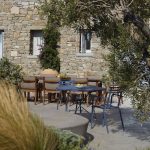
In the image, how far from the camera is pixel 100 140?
26.8ft

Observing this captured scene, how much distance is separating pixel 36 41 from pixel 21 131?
1521cm

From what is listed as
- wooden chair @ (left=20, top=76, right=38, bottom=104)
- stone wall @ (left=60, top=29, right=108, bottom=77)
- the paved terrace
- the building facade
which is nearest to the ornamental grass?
the paved terrace

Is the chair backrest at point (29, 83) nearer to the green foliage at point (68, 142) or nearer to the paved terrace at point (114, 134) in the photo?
the paved terrace at point (114, 134)

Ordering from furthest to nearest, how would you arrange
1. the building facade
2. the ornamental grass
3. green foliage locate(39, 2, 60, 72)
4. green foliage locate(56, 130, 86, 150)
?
the building facade, green foliage locate(39, 2, 60, 72), green foliage locate(56, 130, 86, 150), the ornamental grass

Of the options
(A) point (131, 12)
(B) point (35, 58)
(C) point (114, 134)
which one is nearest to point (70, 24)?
(A) point (131, 12)

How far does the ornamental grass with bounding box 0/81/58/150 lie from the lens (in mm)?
4680

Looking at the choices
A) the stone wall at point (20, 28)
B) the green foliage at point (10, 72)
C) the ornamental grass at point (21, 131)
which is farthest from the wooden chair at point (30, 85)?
the ornamental grass at point (21, 131)

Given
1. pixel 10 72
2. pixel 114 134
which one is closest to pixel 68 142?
pixel 114 134

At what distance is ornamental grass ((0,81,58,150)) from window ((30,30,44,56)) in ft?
48.0

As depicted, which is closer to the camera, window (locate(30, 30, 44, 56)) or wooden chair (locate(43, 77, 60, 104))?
wooden chair (locate(43, 77, 60, 104))

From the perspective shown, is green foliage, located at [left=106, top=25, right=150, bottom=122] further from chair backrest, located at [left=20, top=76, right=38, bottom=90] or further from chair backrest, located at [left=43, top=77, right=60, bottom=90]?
chair backrest, located at [left=20, top=76, right=38, bottom=90]

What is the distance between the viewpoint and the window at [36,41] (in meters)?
19.6

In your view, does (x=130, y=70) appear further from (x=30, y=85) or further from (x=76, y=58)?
(x=76, y=58)

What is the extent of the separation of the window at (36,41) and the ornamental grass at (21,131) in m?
14.6
